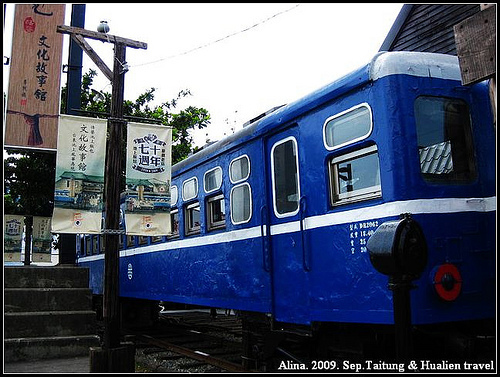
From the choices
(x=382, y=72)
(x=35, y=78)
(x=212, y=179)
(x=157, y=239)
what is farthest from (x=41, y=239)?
(x=382, y=72)

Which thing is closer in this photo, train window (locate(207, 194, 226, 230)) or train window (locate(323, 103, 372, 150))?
train window (locate(323, 103, 372, 150))

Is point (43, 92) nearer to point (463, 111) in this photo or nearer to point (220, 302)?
point (220, 302)

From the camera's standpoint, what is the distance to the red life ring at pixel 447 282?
4.22 metres

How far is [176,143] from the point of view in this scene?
16.8m

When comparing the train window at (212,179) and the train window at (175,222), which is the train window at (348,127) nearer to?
the train window at (212,179)

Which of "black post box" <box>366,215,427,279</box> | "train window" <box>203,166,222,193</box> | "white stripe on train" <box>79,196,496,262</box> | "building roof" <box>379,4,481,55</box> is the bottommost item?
"black post box" <box>366,215,427,279</box>

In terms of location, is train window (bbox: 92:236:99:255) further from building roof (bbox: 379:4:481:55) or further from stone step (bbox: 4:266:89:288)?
building roof (bbox: 379:4:481:55)

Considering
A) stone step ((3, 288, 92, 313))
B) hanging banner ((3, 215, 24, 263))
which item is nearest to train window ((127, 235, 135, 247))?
stone step ((3, 288, 92, 313))

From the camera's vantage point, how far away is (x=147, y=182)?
6703 millimetres

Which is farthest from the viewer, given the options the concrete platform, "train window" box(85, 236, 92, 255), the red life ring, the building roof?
"train window" box(85, 236, 92, 255)

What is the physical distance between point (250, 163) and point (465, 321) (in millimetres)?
2944

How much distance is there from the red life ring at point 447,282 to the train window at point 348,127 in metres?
1.28

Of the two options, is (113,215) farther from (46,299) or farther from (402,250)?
(402,250)

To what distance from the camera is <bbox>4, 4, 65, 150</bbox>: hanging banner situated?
346 inches
